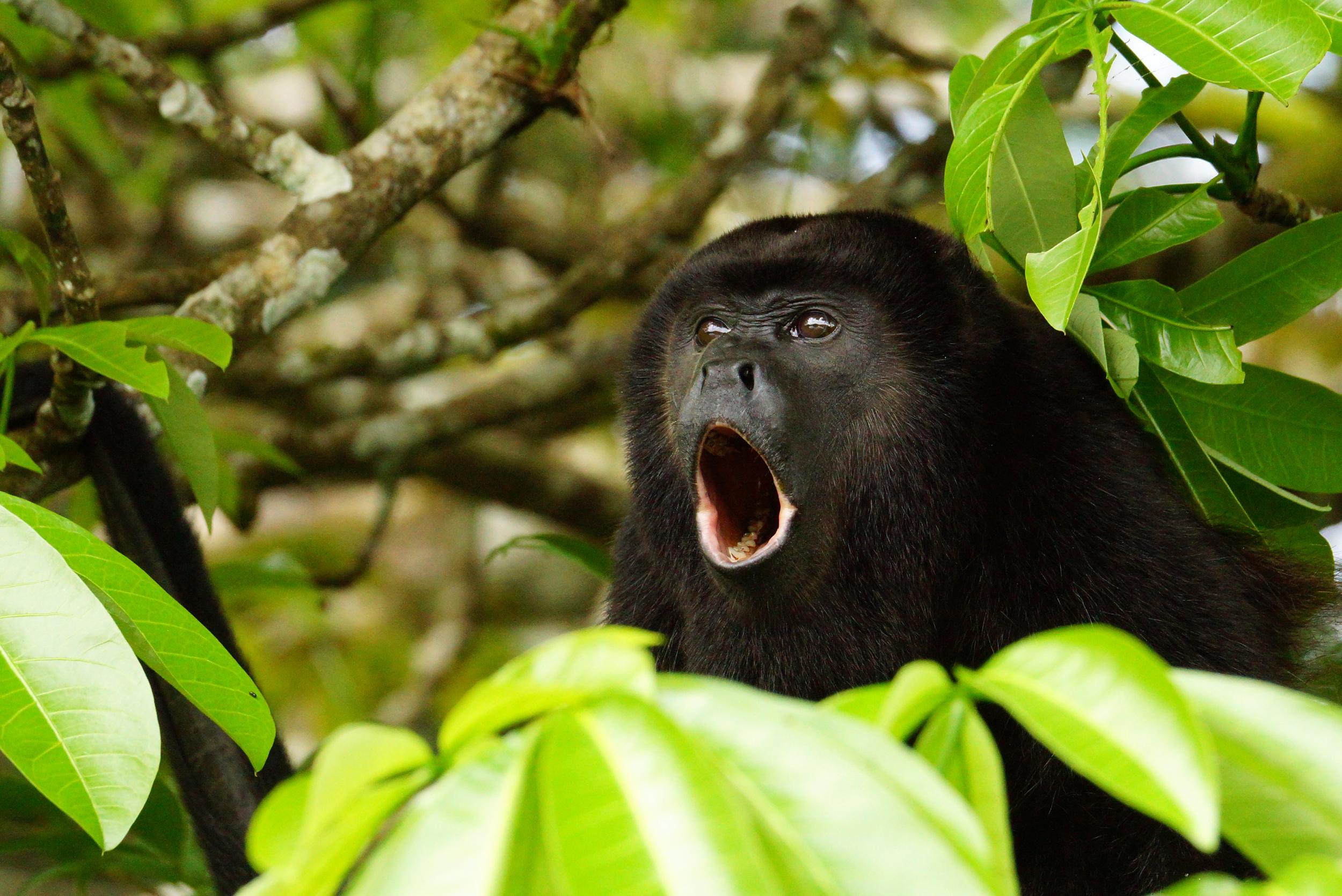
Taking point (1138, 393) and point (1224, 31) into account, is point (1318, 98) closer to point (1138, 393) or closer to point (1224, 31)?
point (1138, 393)

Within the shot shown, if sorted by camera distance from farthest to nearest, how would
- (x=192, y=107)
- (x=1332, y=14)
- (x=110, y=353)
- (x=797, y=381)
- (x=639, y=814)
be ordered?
(x=192, y=107)
(x=797, y=381)
(x=110, y=353)
(x=1332, y=14)
(x=639, y=814)

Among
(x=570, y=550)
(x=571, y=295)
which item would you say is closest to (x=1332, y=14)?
(x=570, y=550)

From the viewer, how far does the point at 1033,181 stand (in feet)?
5.13

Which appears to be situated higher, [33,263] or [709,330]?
[33,263]

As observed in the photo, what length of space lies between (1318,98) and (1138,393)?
2854 millimetres

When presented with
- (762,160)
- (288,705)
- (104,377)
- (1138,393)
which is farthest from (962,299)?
(288,705)

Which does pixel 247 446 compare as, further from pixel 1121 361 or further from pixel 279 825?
pixel 279 825

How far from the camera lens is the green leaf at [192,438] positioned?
70.5 inches

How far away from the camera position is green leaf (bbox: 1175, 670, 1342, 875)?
2.19ft

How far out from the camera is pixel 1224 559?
6.30 ft

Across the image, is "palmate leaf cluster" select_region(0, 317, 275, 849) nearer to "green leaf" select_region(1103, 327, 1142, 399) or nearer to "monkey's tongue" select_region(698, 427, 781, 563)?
"monkey's tongue" select_region(698, 427, 781, 563)

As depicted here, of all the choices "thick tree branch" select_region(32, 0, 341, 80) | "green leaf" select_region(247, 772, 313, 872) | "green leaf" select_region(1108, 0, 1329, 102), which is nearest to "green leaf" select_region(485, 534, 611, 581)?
"green leaf" select_region(1108, 0, 1329, 102)

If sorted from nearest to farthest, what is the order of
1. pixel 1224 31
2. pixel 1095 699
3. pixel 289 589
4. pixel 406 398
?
pixel 1095 699
pixel 1224 31
pixel 289 589
pixel 406 398

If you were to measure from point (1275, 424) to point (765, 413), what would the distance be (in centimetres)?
70
